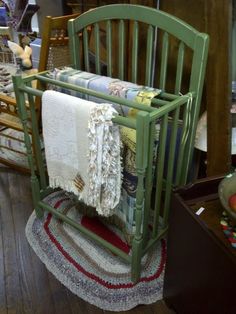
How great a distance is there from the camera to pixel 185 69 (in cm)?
125

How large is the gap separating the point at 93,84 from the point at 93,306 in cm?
86

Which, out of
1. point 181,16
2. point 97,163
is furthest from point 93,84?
point 181,16

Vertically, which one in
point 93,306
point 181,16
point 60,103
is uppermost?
point 181,16

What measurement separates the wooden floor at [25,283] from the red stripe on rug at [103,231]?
28cm

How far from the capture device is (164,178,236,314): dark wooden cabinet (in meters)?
0.75

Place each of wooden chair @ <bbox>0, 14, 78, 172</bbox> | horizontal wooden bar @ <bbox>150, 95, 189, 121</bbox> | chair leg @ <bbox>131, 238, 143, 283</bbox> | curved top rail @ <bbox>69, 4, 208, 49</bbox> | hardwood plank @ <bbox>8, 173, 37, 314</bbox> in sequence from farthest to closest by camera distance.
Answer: wooden chair @ <bbox>0, 14, 78, 172</bbox>
hardwood plank @ <bbox>8, 173, 37, 314</bbox>
chair leg @ <bbox>131, 238, 143, 283</bbox>
curved top rail @ <bbox>69, 4, 208, 49</bbox>
horizontal wooden bar @ <bbox>150, 95, 189, 121</bbox>

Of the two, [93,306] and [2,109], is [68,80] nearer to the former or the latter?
[2,109]

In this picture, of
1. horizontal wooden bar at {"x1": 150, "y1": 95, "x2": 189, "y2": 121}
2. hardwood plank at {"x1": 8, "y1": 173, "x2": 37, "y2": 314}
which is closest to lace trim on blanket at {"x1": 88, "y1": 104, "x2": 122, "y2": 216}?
horizontal wooden bar at {"x1": 150, "y1": 95, "x2": 189, "y2": 121}

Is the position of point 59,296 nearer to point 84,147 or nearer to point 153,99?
point 84,147

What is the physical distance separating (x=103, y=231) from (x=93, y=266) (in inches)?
7.9

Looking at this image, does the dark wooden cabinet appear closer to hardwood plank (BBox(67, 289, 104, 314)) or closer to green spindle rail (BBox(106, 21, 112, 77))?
hardwood plank (BBox(67, 289, 104, 314))

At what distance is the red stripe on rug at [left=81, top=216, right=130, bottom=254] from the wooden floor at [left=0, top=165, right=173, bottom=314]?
280 mm

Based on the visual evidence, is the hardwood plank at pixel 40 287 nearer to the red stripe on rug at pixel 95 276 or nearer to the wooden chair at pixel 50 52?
the red stripe on rug at pixel 95 276

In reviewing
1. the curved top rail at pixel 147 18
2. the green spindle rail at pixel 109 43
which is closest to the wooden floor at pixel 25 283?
the green spindle rail at pixel 109 43
